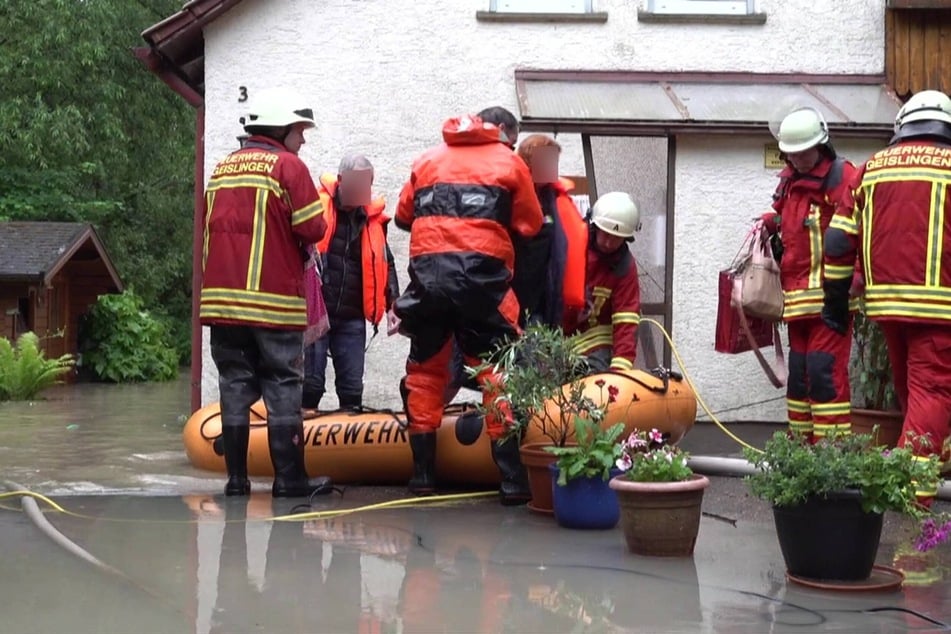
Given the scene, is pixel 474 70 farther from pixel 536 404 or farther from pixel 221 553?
pixel 221 553

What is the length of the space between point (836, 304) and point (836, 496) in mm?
1876

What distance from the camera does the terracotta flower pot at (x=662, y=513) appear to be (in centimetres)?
554

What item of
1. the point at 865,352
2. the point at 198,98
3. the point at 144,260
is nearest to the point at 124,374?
the point at 144,260

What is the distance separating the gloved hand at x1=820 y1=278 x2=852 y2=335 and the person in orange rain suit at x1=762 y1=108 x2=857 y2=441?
16 centimetres

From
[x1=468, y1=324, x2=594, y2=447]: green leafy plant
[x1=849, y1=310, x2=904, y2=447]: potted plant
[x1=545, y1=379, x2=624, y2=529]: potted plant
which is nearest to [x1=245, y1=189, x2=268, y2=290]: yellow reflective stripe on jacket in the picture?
[x1=468, y1=324, x2=594, y2=447]: green leafy plant

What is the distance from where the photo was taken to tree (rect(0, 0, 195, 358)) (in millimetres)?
26219

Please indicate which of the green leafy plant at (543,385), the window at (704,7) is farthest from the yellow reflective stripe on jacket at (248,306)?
the window at (704,7)

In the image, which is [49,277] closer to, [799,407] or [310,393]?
[310,393]

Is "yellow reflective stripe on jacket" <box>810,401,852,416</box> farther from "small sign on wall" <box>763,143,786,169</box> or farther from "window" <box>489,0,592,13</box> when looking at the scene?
"window" <box>489,0,592,13</box>

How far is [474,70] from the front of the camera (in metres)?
11.0

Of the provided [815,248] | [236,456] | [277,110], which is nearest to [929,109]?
[815,248]

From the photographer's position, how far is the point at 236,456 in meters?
7.27

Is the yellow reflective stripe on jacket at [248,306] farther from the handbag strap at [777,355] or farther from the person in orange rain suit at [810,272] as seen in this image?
the handbag strap at [777,355]

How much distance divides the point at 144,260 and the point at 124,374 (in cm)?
742
